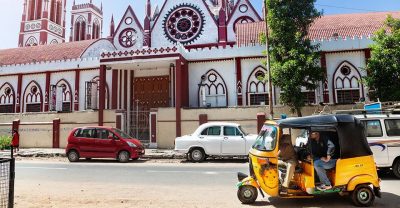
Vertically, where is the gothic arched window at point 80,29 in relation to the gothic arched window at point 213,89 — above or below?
above

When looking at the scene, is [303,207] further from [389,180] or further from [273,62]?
[273,62]

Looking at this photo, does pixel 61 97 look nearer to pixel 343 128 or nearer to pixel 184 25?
pixel 184 25

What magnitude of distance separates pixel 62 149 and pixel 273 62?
13869mm

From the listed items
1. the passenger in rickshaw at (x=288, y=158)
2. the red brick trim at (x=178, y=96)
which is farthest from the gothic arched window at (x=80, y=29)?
the passenger in rickshaw at (x=288, y=158)

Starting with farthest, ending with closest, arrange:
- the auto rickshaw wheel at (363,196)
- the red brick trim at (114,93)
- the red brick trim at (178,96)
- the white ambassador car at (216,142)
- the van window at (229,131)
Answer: the red brick trim at (114,93) < the red brick trim at (178,96) < the van window at (229,131) < the white ambassador car at (216,142) < the auto rickshaw wheel at (363,196)

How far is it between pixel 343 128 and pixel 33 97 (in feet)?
78.6

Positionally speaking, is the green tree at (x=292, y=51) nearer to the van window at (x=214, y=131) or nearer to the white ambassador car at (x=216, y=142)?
the white ambassador car at (x=216, y=142)

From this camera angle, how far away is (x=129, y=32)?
27.7 m

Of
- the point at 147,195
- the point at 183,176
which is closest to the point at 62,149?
the point at 183,176

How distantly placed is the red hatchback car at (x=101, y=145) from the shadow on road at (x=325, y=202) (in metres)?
8.54

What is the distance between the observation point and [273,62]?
16.9m

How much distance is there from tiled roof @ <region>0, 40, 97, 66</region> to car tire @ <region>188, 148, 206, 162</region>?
16.5 metres

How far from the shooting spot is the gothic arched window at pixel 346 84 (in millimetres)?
19266

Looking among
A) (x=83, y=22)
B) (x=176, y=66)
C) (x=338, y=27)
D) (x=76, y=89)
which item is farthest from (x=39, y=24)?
(x=338, y=27)
